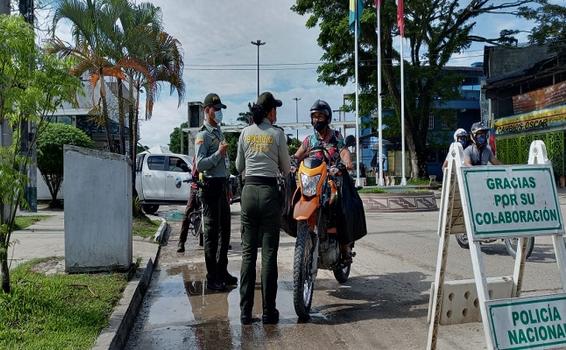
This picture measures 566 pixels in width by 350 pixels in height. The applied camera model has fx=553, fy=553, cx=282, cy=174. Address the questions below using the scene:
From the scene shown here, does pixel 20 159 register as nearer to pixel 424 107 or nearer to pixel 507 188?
pixel 507 188

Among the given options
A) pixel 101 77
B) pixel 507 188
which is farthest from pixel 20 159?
pixel 101 77

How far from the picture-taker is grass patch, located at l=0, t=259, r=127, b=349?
13.0 feet

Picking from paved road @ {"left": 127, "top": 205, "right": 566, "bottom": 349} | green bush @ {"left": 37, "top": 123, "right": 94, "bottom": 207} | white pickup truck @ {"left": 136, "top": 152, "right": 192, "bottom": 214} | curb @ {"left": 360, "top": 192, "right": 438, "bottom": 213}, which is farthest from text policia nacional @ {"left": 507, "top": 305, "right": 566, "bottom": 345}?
green bush @ {"left": 37, "top": 123, "right": 94, "bottom": 207}

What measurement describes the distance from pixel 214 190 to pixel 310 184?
153cm

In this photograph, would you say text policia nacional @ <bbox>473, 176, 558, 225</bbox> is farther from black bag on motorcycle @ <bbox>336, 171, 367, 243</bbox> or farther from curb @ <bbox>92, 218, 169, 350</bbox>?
curb @ <bbox>92, 218, 169, 350</bbox>

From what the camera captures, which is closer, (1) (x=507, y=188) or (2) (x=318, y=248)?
(1) (x=507, y=188)

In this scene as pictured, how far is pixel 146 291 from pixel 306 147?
98.4 inches

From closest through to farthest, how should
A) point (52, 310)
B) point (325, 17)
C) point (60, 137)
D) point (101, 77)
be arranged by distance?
1. point (52, 310)
2. point (101, 77)
3. point (60, 137)
4. point (325, 17)

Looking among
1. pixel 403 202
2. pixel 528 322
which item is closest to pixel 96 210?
pixel 528 322

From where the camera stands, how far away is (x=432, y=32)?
31.7 metres

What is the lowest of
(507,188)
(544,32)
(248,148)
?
(507,188)

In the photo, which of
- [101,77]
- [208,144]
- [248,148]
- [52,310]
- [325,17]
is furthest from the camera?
[325,17]

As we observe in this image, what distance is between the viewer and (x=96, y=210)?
610 centimetres

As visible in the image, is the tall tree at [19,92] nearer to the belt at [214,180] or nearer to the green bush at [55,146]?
the belt at [214,180]
